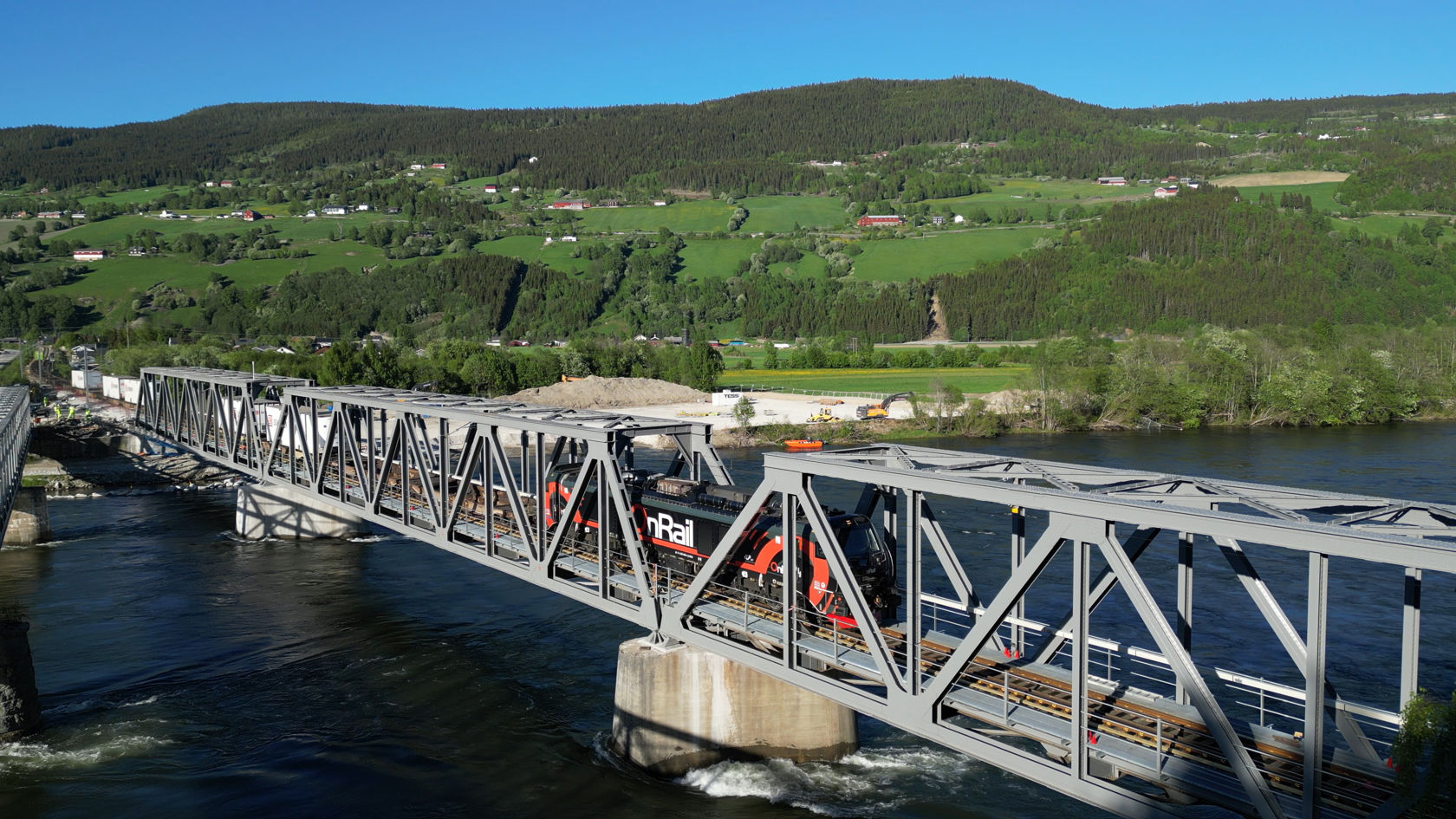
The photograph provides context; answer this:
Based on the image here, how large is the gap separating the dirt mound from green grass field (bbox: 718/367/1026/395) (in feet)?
46.5

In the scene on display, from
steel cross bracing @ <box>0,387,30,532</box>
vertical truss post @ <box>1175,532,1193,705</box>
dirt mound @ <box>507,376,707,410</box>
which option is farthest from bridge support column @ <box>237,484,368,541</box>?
dirt mound @ <box>507,376,707,410</box>

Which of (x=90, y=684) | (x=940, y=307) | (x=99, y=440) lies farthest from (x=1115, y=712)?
(x=940, y=307)

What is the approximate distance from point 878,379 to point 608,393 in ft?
126

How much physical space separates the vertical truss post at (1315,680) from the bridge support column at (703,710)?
1249 cm

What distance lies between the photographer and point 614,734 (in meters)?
25.3

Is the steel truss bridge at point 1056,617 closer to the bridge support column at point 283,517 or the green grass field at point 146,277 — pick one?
the bridge support column at point 283,517

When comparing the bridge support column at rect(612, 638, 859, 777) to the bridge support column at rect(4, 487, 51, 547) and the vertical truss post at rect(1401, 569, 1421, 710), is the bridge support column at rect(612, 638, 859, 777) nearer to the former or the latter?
the vertical truss post at rect(1401, 569, 1421, 710)

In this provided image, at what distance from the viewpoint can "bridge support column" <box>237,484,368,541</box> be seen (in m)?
52.0

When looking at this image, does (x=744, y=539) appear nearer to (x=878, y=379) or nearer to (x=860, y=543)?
(x=860, y=543)

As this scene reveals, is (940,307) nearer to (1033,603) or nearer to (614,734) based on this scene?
(1033,603)

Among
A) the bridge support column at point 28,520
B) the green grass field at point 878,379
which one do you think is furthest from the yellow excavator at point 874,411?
the bridge support column at point 28,520

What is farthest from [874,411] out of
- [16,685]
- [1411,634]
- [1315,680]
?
[1315,680]

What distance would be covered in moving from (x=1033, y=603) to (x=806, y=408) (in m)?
63.6

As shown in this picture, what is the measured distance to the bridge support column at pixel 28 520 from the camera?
50000mm
